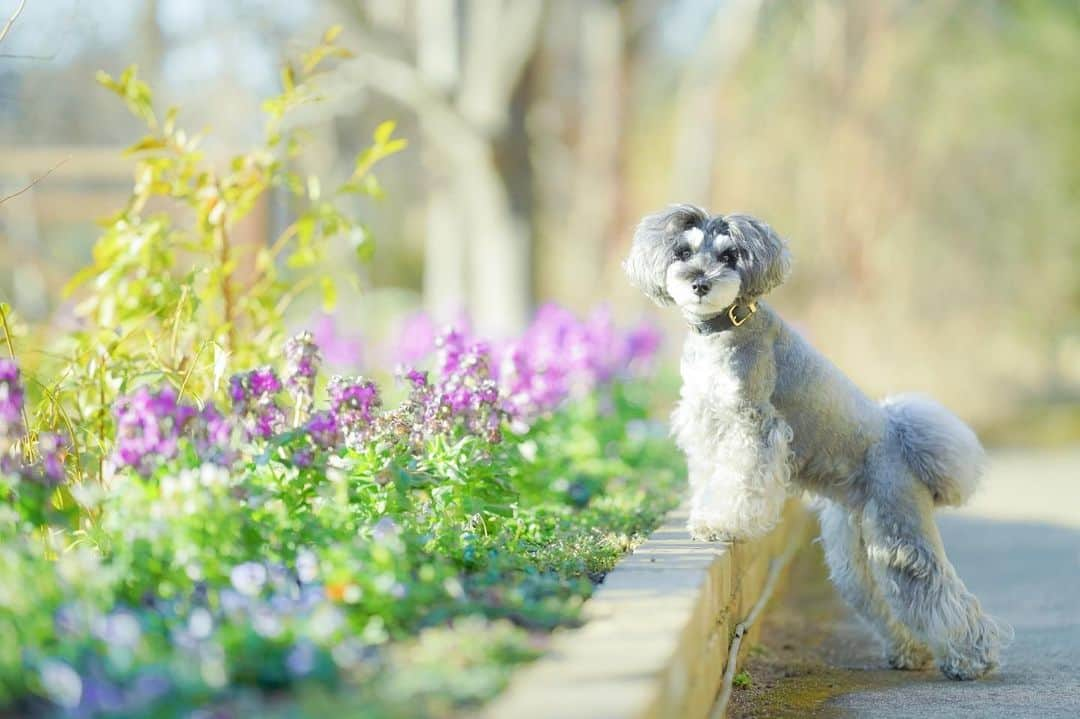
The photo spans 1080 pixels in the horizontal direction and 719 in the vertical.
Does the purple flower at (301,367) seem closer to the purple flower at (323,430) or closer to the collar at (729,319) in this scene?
the purple flower at (323,430)

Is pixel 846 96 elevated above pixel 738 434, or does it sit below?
above

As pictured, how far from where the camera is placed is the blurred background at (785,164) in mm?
10867

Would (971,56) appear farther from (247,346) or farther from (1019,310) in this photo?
(247,346)

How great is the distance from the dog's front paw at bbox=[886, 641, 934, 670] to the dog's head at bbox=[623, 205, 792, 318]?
4.37 ft

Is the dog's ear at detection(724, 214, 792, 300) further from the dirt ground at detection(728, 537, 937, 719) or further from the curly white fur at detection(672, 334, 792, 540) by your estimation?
the dirt ground at detection(728, 537, 937, 719)

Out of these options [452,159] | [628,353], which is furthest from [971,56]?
[628,353]

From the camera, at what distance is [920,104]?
48.1ft

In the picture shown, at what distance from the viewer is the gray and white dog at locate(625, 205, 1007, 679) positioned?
4031mm

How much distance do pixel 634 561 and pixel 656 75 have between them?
59.6 ft

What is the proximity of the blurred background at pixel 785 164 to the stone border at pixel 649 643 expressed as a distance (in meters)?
6.70

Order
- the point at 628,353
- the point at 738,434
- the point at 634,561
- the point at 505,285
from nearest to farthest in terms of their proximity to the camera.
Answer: the point at 634,561
the point at 738,434
the point at 628,353
the point at 505,285

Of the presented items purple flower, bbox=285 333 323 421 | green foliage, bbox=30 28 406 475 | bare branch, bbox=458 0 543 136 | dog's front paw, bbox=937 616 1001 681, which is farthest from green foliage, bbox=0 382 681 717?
bare branch, bbox=458 0 543 136

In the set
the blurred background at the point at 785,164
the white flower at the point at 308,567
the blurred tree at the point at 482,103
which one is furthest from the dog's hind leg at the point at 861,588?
the blurred background at the point at 785,164

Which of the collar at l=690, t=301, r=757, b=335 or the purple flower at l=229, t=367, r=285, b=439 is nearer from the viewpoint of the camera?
the purple flower at l=229, t=367, r=285, b=439
